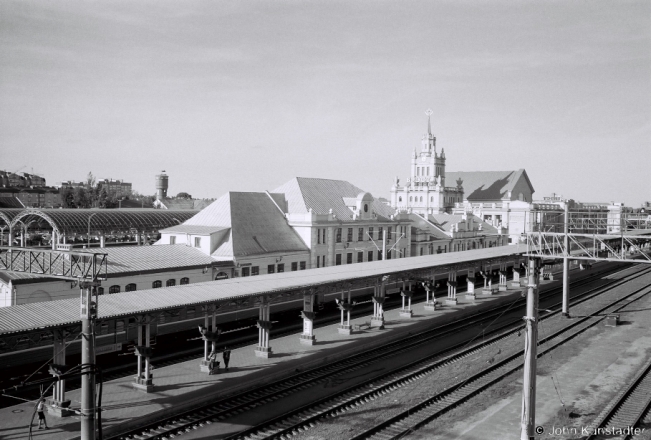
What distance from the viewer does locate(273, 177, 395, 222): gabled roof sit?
2197 inches

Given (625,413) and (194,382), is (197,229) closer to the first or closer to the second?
(194,382)

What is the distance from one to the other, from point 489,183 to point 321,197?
289 ft

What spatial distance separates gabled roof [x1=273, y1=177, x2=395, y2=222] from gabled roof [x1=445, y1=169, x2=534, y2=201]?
2967 inches

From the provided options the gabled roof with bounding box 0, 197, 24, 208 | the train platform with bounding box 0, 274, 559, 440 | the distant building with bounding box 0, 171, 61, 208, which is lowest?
the train platform with bounding box 0, 274, 559, 440

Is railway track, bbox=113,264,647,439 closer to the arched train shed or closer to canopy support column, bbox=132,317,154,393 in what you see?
canopy support column, bbox=132,317,154,393

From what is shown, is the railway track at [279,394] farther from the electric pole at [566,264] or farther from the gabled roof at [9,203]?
the gabled roof at [9,203]

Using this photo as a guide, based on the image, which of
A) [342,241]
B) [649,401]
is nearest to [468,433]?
[649,401]

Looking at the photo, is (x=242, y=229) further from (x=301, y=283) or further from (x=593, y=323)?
(x=593, y=323)

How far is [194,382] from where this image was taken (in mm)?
24094

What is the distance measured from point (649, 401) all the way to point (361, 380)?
11705 mm

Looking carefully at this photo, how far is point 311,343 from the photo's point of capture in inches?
1237

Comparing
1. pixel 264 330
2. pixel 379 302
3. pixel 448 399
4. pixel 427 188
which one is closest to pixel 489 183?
pixel 427 188

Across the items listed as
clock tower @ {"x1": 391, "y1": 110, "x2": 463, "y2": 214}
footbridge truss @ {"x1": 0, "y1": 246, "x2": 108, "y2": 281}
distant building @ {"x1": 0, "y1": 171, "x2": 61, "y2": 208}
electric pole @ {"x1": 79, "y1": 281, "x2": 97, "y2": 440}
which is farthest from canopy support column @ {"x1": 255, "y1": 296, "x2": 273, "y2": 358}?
distant building @ {"x1": 0, "y1": 171, "x2": 61, "y2": 208}

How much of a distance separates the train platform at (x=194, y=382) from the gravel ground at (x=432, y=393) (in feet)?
16.8
